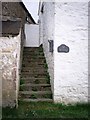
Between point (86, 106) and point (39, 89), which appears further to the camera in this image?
point (39, 89)

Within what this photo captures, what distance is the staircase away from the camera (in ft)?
28.4

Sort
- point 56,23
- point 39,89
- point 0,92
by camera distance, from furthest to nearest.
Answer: point 39,89 < point 56,23 < point 0,92

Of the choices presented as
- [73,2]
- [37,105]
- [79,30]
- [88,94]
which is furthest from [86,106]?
[73,2]

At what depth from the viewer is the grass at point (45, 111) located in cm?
666

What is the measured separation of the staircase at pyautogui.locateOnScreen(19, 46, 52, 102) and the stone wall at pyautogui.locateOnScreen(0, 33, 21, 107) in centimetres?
93

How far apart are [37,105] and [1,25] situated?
2.36 meters

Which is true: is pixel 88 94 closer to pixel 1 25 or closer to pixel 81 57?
pixel 81 57

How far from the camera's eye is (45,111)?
7.12 m

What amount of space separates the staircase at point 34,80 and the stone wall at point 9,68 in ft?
3.04

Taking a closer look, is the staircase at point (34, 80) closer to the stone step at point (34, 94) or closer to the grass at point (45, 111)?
the stone step at point (34, 94)

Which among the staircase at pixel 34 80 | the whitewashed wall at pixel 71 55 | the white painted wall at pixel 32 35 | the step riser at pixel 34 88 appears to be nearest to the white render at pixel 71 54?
the whitewashed wall at pixel 71 55

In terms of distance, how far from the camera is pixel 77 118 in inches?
256

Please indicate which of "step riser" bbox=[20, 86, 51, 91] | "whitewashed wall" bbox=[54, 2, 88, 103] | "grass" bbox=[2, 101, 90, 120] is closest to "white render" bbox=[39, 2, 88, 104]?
"whitewashed wall" bbox=[54, 2, 88, 103]

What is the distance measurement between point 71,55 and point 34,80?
1854 millimetres
